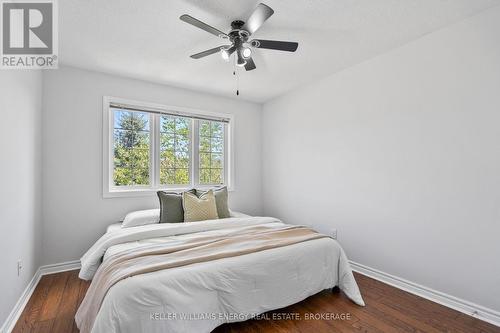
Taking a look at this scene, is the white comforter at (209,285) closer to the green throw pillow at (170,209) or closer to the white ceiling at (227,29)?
the green throw pillow at (170,209)

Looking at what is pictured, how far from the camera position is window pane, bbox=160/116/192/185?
361 cm


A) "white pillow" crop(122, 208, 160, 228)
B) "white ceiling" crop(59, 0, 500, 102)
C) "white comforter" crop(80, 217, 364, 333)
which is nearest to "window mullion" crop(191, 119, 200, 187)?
"white ceiling" crop(59, 0, 500, 102)

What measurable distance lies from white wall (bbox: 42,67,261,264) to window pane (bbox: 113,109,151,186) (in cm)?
22

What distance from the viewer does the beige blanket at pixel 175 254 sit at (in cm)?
155

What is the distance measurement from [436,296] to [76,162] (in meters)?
4.12

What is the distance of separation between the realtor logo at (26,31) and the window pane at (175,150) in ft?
5.01

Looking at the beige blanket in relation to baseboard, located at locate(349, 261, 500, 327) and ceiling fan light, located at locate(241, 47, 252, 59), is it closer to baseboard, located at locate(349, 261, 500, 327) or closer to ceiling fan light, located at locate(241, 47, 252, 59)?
baseboard, located at locate(349, 261, 500, 327)

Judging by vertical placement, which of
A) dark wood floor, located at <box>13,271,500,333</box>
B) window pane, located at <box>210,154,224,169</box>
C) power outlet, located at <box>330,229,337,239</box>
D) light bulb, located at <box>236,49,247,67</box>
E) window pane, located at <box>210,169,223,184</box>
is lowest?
dark wood floor, located at <box>13,271,500,333</box>

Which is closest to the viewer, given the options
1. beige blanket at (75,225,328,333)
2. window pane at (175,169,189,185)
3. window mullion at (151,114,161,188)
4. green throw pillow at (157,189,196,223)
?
beige blanket at (75,225,328,333)

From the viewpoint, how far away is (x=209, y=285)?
1670mm

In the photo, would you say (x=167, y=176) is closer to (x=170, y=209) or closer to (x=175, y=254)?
(x=170, y=209)

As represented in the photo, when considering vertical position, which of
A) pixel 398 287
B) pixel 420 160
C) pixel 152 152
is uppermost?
pixel 152 152

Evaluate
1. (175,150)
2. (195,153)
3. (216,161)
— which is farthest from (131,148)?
(216,161)

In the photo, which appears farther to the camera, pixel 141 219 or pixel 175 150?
pixel 175 150
